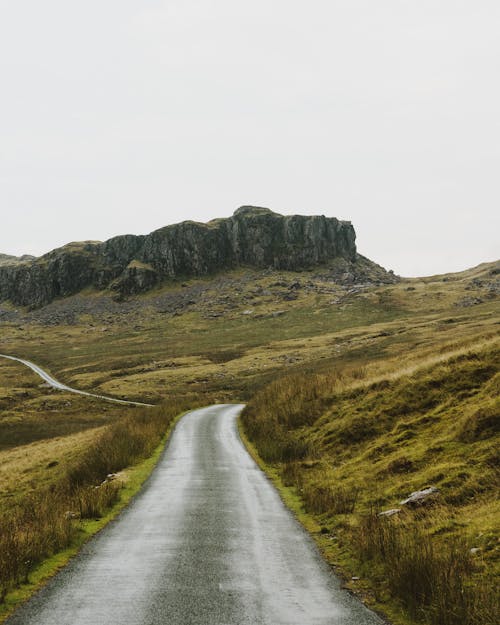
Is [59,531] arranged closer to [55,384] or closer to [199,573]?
[199,573]

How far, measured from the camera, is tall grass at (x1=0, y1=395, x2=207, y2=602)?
30.5ft

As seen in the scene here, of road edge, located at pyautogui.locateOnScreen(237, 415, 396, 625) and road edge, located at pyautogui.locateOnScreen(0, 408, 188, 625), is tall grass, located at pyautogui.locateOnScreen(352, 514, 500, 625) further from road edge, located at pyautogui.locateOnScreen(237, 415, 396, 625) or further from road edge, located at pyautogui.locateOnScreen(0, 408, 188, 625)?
road edge, located at pyautogui.locateOnScreen(0, 408, 188, 625)

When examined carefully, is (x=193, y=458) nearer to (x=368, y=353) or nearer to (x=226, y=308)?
(x=368, y=353)

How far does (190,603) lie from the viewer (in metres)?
7.86

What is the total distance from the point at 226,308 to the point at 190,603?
179m

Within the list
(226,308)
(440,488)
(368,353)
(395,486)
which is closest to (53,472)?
(395,486)

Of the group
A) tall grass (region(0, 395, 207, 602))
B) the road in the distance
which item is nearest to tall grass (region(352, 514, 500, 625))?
the road in the distance

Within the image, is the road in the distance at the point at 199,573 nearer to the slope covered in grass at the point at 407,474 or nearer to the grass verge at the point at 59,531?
the grass verge at the point at 59,531

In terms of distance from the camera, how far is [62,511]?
13.4 meters

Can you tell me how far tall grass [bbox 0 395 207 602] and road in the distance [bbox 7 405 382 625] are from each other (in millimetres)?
736

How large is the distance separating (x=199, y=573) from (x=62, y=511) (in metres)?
5.96

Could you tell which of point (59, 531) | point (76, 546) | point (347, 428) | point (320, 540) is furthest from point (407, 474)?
point (59, 531)

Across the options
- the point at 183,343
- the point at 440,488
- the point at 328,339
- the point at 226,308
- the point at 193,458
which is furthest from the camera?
the point at 226,308

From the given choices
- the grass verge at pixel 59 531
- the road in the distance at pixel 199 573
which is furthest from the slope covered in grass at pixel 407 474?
the grass verge at pixel 59 531
